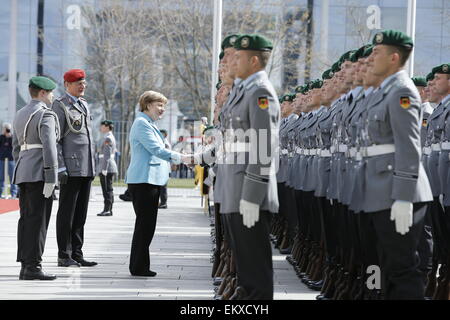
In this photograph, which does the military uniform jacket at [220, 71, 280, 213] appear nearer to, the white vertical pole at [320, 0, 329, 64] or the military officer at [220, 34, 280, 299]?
the military officer at [220, 34, 280, 299]

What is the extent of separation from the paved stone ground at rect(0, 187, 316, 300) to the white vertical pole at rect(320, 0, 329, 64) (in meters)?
17.0

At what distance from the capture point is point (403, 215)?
5.40m

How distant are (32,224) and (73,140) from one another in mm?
1305

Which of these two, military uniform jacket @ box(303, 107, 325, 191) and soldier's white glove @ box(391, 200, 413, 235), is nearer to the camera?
soldier's white glove @ box(391, 200, 413, 235)

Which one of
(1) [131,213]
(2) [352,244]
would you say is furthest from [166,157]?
(1) [131,213]

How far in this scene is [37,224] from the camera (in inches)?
335

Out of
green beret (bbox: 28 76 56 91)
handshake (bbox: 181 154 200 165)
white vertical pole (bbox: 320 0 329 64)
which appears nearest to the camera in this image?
handshake (bbox: 181 154 200 165)

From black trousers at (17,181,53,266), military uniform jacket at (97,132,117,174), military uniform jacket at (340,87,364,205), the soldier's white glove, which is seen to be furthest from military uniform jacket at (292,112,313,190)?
military uniform jacket at (97,132,117,174)

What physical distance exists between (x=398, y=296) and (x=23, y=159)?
447cm

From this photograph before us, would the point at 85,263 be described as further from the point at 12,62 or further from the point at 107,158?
the point at 12,62

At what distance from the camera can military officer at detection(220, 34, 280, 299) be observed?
5461 mm

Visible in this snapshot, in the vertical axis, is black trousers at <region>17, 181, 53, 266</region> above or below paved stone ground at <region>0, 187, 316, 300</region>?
above

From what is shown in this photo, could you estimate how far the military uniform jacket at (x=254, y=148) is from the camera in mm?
5461

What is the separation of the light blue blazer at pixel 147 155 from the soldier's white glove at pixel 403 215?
3625mm
